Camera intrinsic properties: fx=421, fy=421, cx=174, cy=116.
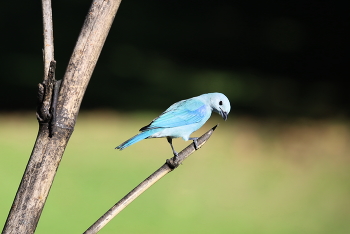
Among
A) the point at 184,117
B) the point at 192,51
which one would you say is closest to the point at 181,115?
the point at 184,117

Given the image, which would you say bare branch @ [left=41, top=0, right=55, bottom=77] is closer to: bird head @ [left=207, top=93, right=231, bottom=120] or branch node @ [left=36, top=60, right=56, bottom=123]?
branch node @ [left=36, top=60, right=56, bottom=123]

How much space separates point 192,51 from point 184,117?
497 mm

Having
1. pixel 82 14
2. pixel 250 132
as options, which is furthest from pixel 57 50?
pixel 250 132

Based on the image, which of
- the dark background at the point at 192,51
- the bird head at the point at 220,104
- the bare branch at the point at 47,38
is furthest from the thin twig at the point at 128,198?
the dark background at the point at 192,51

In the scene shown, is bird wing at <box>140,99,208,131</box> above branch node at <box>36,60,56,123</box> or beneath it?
beneath

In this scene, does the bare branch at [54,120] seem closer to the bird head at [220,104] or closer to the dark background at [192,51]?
the bird head at [220,104]

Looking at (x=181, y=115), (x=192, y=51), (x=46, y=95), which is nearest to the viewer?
(x=46, y=95)

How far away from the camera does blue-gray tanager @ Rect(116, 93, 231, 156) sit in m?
0.93

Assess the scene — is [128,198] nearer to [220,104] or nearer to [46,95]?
[46,95]

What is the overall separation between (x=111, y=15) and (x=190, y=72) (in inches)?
29.6

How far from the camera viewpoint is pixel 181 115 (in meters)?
0.99

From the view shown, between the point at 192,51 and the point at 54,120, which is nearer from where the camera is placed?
the point at 54,120

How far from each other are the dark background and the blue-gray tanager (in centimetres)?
39

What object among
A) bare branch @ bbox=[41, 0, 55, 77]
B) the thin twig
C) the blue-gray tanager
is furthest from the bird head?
bare branch @ bbox=[41, 0, 55, 77]
